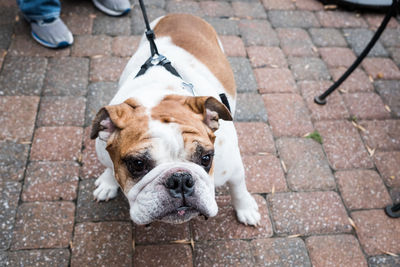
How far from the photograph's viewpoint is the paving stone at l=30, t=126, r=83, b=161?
3.05 meters

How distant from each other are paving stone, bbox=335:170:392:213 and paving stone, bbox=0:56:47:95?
3057 mm

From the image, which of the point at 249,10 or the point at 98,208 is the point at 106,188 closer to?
the point at 98,208

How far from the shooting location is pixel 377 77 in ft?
13.1

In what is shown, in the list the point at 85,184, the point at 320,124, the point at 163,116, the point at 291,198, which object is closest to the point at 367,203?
the point at 291,198

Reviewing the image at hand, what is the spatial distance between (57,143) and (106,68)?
104 centimetres

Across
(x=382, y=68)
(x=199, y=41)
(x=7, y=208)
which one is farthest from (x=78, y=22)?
(x=382, y=68)

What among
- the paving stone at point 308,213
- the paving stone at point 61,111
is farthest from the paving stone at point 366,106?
the paving stone at point 61,111

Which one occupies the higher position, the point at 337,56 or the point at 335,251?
the point at 337,56

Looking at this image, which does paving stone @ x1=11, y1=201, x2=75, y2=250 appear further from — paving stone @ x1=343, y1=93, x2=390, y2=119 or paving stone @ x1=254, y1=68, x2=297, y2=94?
paving stone @ x1=343, y1=93, x2=390, y2=119

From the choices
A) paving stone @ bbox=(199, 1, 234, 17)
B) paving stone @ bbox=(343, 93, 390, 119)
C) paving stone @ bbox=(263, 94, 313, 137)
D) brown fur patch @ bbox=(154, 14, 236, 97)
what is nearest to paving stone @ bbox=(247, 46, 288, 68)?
A: paving stone @ bbox=(263, 94, 313, 137)

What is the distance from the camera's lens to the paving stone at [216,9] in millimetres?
4457

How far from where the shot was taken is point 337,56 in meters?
4.17

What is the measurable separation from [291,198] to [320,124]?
961mm

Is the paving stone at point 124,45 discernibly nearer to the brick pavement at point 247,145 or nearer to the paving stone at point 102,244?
the brick pavement at point 247,145
